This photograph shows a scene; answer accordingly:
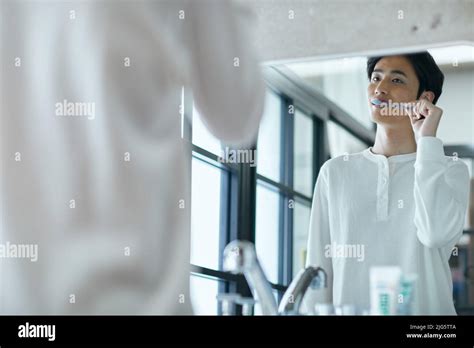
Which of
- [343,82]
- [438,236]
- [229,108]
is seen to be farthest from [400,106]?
[229,108]

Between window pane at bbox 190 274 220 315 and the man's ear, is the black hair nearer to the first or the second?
the man's ear

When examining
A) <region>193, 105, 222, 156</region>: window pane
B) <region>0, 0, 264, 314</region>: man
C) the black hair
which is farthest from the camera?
the black hair

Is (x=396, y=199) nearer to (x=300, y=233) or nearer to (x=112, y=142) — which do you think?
(x=300, y=233)

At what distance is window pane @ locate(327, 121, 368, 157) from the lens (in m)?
1.44

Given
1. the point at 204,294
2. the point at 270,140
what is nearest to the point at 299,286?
the point at 204,294

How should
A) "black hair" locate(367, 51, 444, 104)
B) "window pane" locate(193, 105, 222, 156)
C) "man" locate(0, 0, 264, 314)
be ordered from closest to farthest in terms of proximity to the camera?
"man" locate(0, 0, 264, 314) → "window pane" locate(193, 105, 222, 156) → "black hair" locate(367, 51, 444, 104)

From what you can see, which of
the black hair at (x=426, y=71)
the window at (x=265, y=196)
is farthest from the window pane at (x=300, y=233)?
the black hair at (x=426, y=71)

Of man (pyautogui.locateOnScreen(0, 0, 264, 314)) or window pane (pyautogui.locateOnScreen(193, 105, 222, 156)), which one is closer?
man (pyautogui.locateOnScreen(0, 0, 264, 314))

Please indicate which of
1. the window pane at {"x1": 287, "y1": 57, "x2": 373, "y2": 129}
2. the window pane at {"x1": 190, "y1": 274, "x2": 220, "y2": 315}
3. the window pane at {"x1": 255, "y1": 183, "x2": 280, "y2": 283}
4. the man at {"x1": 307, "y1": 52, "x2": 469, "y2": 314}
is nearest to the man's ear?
the man at {"x1": 307, "y1": 52, "x2": 469, "y2": 314}

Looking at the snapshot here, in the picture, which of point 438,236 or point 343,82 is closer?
point 438,236
